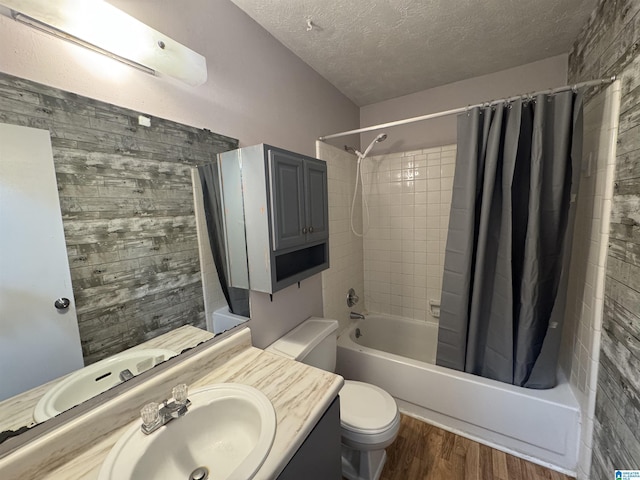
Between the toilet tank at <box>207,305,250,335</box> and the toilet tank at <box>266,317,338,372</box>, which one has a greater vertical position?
the toilet tank at <box>207,305,250,335</box>

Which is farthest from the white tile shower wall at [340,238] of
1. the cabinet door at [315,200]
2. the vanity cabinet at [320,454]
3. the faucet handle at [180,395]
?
the faucet handle at [180,395]

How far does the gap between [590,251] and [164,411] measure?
1.97 m

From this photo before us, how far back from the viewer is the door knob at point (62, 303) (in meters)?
0.73

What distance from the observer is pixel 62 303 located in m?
0.74

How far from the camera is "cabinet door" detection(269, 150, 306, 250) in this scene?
1.22 meters

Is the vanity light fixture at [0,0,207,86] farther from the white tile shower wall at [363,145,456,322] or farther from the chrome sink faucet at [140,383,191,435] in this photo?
the white tile shower wall at [363,145,456,322]

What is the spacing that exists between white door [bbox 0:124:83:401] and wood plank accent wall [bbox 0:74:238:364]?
0.03 metres

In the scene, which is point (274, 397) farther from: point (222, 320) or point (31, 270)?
point (31, 270)

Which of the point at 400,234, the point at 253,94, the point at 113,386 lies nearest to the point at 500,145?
the point at 400,234

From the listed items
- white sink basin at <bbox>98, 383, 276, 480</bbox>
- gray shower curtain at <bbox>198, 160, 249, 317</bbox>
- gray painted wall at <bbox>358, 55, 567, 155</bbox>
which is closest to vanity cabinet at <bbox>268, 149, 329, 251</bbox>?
gray shower curtain at <bbox>198, 160, 249, 317</bbox>

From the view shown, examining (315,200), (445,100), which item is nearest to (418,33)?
(445,100)

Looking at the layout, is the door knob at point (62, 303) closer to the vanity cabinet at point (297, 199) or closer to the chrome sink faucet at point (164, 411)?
the chrome sink faucet at point (164, 411)

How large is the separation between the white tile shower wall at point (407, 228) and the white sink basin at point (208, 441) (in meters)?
1.86

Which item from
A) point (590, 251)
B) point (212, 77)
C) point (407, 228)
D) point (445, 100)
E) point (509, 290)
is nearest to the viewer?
point (212, 77)
